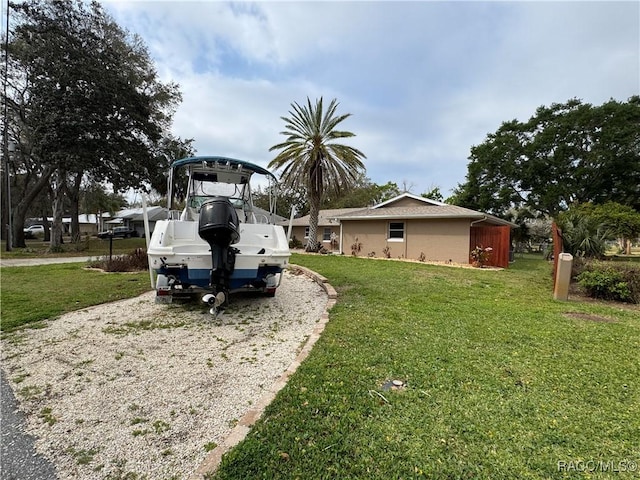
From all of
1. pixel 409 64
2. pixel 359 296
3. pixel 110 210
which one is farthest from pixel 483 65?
pixel 110 210

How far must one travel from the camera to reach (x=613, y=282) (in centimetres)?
633

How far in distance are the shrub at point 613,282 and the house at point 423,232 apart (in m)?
6.86

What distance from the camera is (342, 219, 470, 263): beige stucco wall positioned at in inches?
566

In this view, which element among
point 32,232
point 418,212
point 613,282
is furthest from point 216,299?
point 32,232

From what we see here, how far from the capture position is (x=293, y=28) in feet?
26.6

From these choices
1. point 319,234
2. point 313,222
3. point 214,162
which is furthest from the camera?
point 319,234

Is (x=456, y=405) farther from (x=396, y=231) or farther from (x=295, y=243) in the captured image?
(x=295, y=243)

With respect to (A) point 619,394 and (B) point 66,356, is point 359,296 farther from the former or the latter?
(B) point 66,356

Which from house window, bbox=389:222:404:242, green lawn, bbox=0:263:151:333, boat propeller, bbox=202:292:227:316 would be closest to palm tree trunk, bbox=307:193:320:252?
house window, bbox=389:222:404:242

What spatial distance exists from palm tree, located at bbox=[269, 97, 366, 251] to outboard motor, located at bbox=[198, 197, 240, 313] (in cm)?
1314

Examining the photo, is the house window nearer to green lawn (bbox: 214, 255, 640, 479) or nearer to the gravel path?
green lawn (bbox: 214, 255, 640, 479)

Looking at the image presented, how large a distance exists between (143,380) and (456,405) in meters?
2.88

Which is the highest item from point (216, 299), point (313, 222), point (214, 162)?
point (214, 162)

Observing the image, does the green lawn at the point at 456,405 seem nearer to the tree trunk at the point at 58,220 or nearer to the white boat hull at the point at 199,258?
the white boat hull at the point at 199,258
